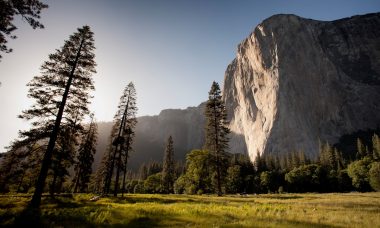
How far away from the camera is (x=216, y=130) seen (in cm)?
4125

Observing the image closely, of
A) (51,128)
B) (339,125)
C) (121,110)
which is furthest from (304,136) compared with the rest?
(51,128)

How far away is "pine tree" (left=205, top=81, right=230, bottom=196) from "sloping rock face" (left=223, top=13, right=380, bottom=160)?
5003 inches

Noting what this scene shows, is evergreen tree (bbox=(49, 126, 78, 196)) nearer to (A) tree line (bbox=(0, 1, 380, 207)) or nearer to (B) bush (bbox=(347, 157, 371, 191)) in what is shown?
(A) tree line (bbox=(0, 1, 380, 207))

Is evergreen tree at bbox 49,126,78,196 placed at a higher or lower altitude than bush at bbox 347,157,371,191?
lower

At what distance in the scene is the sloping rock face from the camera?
165m

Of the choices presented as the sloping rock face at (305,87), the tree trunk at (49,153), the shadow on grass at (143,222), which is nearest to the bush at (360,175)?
the sloping rock face at (305,87)

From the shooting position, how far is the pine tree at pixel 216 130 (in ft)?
132

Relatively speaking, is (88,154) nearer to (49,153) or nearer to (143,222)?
(49,153)

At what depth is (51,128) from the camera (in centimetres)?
2061

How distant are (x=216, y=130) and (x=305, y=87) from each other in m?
155

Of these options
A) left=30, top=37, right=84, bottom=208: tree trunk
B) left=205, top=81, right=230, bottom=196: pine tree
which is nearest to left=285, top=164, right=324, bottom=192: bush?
left=205, top=81, right=230, bottom=196: pine tree

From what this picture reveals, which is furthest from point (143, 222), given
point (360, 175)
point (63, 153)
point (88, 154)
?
point (360, 175)

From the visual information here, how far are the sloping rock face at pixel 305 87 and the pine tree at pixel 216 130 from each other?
12708 centimetres

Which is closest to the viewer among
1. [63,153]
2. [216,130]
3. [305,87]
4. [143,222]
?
[143,222]
